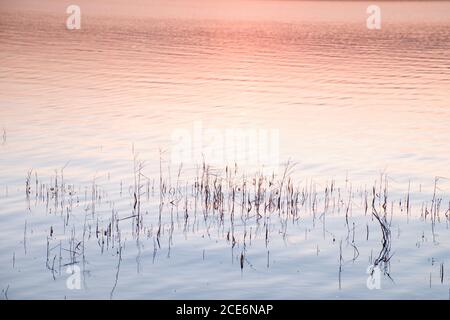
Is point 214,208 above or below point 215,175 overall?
below

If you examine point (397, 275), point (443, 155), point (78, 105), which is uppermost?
point (78, 105)

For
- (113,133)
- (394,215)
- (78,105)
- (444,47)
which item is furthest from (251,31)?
(394,215)

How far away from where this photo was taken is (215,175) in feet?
41.9

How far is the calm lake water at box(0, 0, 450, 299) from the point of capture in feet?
27.9

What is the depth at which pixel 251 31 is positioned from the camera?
49.2 metres

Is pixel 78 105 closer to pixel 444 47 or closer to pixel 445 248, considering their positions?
pixel 445 248

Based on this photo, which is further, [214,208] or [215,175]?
[215,175]

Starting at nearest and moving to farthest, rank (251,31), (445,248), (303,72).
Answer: (445,248), (303,72), (251,31)

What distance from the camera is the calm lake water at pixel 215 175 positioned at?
8.50m

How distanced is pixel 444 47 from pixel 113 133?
26427 millimetres

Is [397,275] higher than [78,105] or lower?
lower

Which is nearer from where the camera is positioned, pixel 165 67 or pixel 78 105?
pixel 78 105

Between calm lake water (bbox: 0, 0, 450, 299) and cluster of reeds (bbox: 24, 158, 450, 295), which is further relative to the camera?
cluster of reeds (bbox: 24, 158, 450, 295)

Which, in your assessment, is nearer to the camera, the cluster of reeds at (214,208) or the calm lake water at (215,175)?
the calm lake water at (215,175)
